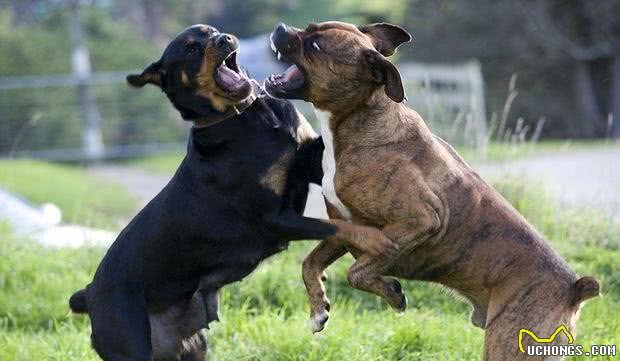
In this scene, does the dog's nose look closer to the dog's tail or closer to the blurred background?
the dog's tail

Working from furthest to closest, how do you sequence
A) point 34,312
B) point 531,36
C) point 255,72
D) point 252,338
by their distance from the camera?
point 531,36
point 255,72
point 34,312
point 252,338

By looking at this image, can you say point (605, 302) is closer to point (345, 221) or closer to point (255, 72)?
point (345, 221)

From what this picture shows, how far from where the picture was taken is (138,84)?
18.5ft

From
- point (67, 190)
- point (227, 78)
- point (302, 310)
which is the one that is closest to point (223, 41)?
point (227, 78)

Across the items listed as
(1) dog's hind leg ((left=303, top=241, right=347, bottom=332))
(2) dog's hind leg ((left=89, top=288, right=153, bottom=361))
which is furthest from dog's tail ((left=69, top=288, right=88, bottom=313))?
(1) dog's hind leg ((left=303, top=241, right=347, bottom=332))

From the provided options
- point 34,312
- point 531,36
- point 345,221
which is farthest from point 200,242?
point 531,36

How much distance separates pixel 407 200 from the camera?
187 inches

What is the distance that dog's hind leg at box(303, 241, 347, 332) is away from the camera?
5.11 meters

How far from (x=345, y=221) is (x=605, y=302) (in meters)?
2.70

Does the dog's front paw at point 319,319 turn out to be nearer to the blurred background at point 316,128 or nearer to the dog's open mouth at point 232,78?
the blurred background at point 316,128

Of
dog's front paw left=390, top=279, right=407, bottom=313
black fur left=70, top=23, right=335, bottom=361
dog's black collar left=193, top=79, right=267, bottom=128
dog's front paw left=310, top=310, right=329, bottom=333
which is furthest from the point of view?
dog's black collar left=193, top=79, right=267, bottom=128

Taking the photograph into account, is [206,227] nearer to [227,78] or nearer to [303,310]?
[227,78]

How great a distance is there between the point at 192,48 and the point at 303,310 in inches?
85.9

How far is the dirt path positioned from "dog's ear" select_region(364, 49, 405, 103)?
3410 mm
